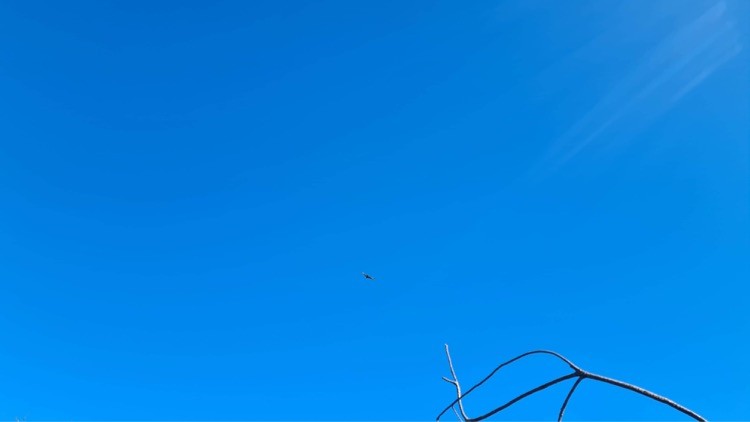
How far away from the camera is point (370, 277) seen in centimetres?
615

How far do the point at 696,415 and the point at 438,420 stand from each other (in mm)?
889

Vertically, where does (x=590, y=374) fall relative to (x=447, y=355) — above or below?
below

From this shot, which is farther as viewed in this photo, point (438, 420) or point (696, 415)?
point (438, 420)

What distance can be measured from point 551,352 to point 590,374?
0.49 ft

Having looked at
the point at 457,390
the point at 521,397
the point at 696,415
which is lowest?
the point at 696,415

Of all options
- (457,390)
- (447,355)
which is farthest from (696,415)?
(447,355)

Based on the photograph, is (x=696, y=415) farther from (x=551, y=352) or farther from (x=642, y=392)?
(x=551, y=352)

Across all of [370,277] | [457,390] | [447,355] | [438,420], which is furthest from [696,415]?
[370,277]

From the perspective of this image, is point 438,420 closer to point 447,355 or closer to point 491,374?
point 491,374

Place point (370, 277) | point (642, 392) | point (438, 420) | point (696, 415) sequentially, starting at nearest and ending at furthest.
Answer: point (696, 415) → point (642, 392) → point (438, 420) → point (370, 277)

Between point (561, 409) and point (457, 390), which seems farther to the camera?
point (457, 390)

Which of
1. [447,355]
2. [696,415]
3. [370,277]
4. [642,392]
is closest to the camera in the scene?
[696,415]

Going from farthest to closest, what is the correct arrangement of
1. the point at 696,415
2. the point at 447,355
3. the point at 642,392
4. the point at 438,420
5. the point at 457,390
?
the point at 447,355, the point at 457,390, the point at 438,420, the point at 642,392, the point at 696,415

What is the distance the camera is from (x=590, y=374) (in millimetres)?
1419
